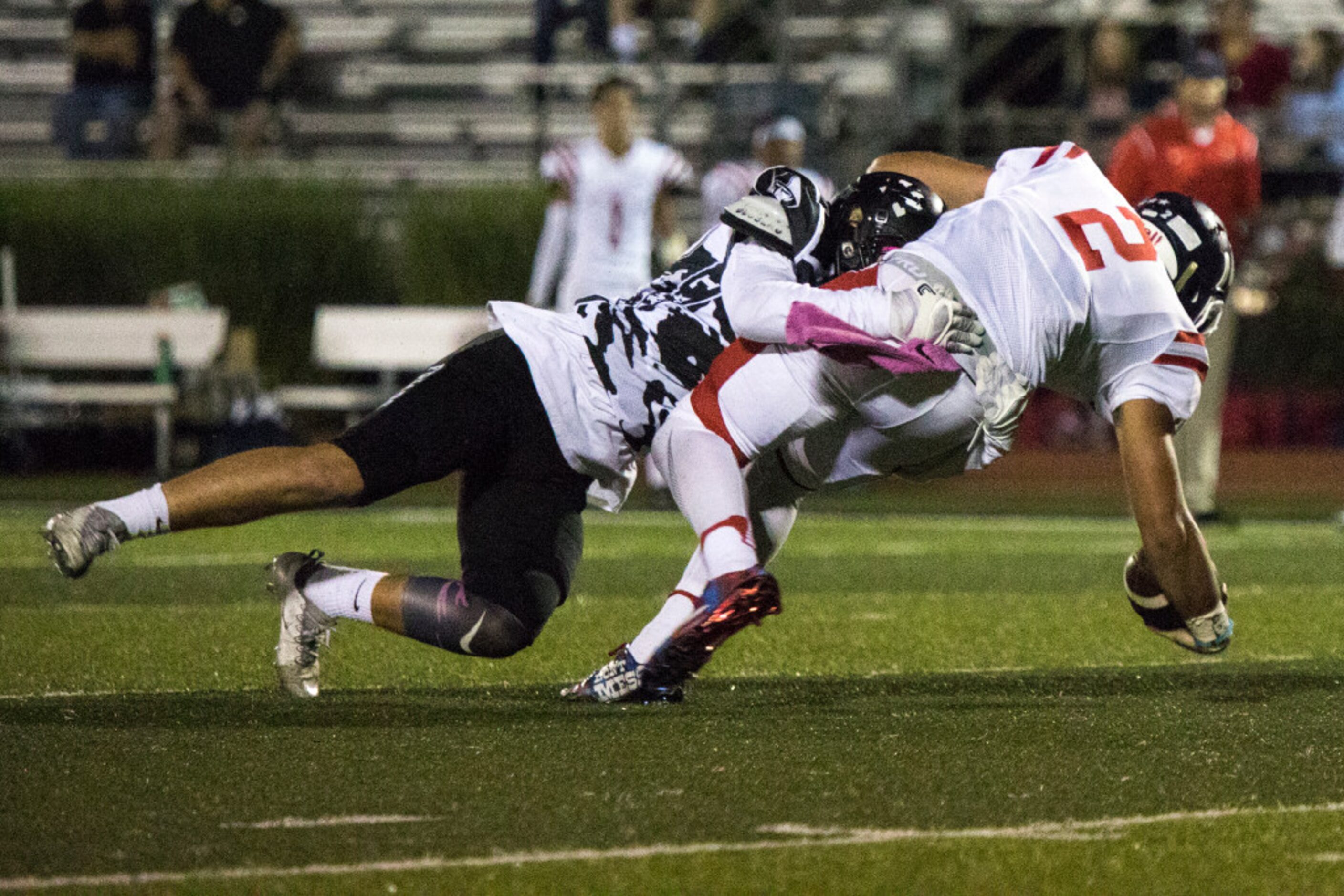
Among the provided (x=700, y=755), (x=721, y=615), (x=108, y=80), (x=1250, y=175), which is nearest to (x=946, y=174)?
(x=721, y=615)

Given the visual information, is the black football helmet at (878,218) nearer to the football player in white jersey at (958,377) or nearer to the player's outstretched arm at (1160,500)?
the football player in white jersey at (958,377)

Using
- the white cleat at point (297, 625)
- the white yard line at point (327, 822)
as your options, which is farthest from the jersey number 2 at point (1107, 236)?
the white yard line at point (327, 822)

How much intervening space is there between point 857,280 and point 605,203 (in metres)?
6.15

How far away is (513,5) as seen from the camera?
1659 centimetres

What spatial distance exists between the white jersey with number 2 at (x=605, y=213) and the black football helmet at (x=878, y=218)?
18.9ft

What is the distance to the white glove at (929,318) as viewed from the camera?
164 inches

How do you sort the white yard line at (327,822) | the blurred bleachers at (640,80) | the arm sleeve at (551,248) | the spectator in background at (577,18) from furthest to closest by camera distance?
the spectator in background at (577,18)
the blurred bleachers at (640,80)
the arm sleeve at (551,248)
the white yard line at (327,822)

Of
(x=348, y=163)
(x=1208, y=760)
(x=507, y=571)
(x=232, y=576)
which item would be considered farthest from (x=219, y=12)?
(x=1208, y=760)

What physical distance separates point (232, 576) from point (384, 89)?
9.02 m

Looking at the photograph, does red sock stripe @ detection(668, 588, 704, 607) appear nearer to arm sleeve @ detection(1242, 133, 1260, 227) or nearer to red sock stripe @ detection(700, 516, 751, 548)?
red sock stripe @ detection(700, 516, 751, 548)

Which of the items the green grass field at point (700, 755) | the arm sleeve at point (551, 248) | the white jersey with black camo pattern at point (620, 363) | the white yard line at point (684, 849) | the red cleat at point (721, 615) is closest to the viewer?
the white yard line at point (684, 849)

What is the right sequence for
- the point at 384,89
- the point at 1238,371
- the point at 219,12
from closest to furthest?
the point at 1238,371, the point at 219,12, the point at 384,89

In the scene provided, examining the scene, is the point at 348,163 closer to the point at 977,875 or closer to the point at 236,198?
the point at 236,198

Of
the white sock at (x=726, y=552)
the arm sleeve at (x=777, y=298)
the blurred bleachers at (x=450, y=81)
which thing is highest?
the arm sleeve at (x=777, y=298)
